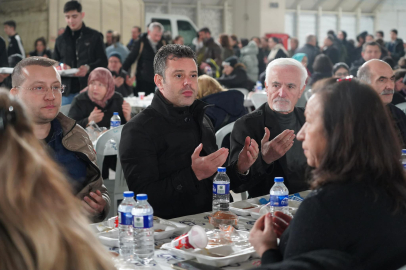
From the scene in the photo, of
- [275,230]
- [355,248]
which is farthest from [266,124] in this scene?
[355,248]

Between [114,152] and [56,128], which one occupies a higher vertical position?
[56,128]

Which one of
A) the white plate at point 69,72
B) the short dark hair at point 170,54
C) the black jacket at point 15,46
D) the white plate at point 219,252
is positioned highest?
the black jacket at point 15,46

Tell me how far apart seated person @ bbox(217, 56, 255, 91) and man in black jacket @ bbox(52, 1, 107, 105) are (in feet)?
11.7

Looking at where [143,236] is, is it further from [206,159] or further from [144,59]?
[144,59]

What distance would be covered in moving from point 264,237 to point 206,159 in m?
0.87

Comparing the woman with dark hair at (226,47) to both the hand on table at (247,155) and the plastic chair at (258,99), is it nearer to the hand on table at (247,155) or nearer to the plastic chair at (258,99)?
the plastic chair at (258,99)

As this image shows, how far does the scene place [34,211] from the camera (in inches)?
35.2

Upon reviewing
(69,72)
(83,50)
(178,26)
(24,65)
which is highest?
(178,26)

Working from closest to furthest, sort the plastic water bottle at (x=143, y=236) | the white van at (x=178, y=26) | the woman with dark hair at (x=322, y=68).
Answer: the plastic water bottle at (x=143, y=236), the woman with dark hair at (x=322, y=68), the white van at (x=178, y=26)

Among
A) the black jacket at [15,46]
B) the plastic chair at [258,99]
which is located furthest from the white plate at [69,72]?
the black jacket at [15,46]

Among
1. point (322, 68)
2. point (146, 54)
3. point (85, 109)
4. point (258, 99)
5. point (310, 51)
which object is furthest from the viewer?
point (310, 51)

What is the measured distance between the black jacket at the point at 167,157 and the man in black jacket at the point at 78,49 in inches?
136

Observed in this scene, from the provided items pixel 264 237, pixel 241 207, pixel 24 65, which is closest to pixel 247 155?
pixel 241 207

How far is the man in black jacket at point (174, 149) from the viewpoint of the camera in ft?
8.16
